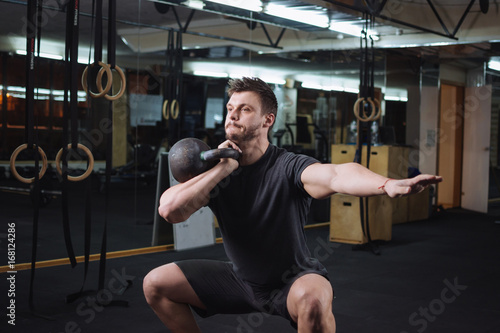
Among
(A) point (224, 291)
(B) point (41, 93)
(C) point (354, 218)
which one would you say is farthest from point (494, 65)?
(A) point (224, 291)

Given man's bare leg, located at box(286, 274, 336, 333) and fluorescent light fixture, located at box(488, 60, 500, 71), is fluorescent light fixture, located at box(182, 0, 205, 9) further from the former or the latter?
fluorescent light fixture, located at box(488, 60, 500, 71)

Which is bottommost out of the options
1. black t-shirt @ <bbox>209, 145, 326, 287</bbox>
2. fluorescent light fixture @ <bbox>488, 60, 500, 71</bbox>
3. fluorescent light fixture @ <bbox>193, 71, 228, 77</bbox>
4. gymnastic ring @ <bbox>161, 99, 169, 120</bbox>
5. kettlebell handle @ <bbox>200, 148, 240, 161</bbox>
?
black t-shirt @ <bbox>209, 145, 326, 287</bbox>

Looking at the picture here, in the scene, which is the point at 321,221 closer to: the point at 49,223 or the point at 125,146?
the point at 125,146

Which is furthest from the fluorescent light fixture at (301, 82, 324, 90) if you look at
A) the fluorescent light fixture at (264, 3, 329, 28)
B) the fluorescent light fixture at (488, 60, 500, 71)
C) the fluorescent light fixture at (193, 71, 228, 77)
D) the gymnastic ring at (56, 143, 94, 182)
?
the gymnastic ring at (56, 143, 94, 182)

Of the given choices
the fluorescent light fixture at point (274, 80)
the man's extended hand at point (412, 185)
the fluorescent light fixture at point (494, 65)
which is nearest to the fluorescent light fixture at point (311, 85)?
the fluorescent light fixture at point (274, 80)

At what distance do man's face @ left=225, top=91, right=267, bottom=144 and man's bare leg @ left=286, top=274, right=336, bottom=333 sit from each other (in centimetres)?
52

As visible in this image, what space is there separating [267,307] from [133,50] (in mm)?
4056

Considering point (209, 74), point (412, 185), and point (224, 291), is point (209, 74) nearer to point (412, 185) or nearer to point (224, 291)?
point (224, 291)

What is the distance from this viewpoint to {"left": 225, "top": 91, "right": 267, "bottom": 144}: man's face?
6.45ft

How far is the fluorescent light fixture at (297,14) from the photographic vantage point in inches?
205

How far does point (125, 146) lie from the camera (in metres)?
5.98

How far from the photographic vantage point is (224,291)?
6.63 ft

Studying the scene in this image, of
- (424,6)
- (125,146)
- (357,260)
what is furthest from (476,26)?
(125,146)

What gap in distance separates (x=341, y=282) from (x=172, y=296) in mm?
2045
